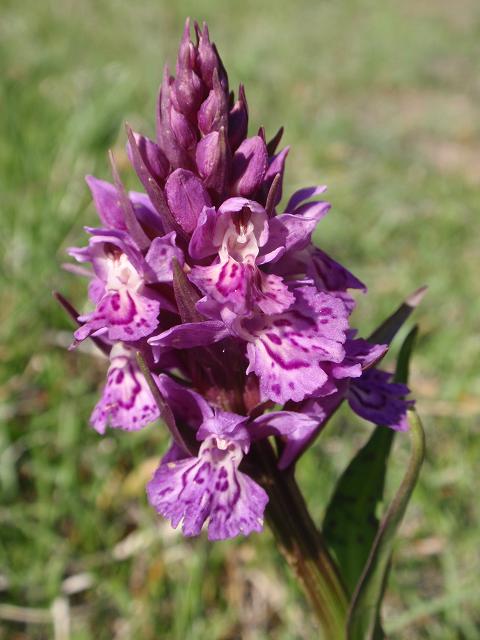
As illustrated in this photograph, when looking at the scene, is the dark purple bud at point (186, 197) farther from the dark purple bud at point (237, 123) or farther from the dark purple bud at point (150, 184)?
the dark purple bud at point (237, 123)

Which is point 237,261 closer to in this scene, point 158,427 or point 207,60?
point 207,60

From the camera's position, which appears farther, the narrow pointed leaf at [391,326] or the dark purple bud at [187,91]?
the narrow pointed leaf at [391,326]

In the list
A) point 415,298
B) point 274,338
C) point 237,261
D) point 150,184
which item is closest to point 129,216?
point 150,184

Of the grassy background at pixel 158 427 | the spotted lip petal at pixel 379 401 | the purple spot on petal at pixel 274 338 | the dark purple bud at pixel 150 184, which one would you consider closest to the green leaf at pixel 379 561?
the spotted lip petal at pixel 379 401

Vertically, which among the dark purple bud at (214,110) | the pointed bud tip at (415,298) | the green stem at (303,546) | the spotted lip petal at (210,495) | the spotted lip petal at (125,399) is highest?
the dark purple bud at (214,110)

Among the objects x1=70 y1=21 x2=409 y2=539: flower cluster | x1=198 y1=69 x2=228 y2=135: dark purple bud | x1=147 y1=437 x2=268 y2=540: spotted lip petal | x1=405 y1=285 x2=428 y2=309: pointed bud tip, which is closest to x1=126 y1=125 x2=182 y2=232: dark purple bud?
x1=70 y1=21 x2=409 y2=539: flower cluster

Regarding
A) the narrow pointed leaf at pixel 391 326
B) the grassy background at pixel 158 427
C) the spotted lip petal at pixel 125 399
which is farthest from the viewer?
the grassy background at pixel 158 427
